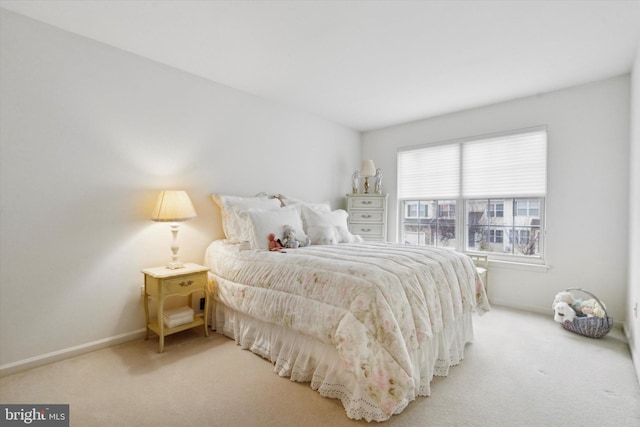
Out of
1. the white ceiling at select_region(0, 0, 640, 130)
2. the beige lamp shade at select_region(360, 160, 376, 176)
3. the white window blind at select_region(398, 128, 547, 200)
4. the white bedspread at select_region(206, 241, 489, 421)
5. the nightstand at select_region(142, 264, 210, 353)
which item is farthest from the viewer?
the beige lamp shade at select_region(360, 160, 376, 176)

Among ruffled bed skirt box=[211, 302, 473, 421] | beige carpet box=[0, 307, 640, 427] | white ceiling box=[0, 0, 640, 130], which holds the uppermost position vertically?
white ceiling box=[0, 0, 640, 130]

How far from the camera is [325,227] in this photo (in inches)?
126

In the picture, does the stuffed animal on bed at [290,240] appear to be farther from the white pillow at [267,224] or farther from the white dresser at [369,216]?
the white dresser at [369,216]

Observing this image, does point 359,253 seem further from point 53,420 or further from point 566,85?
point 566,85

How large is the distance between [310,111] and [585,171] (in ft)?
10.9

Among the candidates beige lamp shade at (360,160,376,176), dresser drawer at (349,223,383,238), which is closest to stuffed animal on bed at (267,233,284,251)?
dresser drawer at (349,223,383,238)

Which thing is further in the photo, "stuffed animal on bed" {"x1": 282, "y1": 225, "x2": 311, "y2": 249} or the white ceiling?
"stuffed animal on bed" {"x1": 282, "y1": 225, "x2": 311, "y2": 249}

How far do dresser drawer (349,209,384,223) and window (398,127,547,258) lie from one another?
455 mm

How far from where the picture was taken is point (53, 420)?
164cm

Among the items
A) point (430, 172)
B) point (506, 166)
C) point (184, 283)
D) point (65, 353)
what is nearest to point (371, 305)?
point (184, 283)

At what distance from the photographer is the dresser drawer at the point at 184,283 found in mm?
2506

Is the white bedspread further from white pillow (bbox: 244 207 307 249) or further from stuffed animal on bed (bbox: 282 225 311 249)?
stuffed animal on bed (bbox: 282 225 311 249)

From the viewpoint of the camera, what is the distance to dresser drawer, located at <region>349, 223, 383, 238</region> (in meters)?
4.63

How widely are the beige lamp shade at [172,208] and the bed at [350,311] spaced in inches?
19.0
